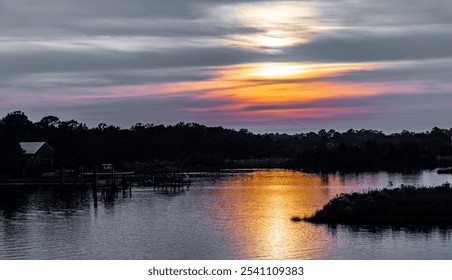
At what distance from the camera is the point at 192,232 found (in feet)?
159

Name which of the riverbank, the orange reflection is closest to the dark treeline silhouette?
the orange reflection

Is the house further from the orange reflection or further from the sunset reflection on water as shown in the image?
the sunset reflection on water

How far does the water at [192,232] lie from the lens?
40844 mm

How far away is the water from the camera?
40844 mm

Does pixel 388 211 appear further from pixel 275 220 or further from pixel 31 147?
pixel 31 147

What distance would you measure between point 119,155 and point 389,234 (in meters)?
103

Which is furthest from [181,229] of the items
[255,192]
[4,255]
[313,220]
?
[255,192]

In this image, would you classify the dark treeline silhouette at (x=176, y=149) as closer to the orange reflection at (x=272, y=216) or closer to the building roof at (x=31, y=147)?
the building roof at (x=31, y=147)

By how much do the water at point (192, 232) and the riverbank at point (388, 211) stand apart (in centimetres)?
164

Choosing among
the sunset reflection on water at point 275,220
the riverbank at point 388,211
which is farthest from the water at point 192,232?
the riverbank at point 388,211

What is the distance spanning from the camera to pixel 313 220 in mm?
50875

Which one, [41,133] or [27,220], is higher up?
[41,133]
